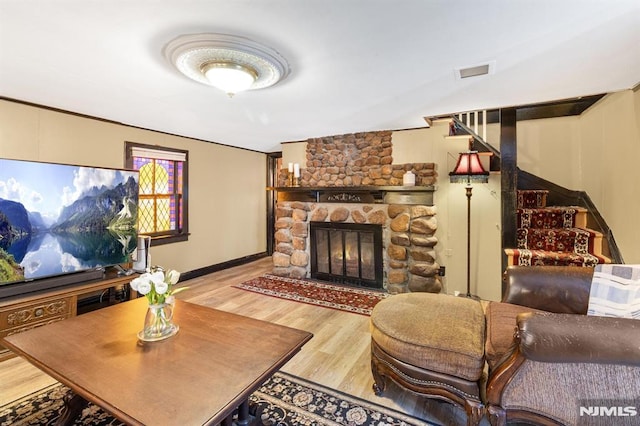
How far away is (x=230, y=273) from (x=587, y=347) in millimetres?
4370

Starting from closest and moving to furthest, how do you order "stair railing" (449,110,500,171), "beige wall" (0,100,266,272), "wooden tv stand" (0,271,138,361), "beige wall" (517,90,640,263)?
"wooden tv stand" (0,271,138,361) → "beige wall" (517,90,640,263) → "beige wall" (0,100,266,272) → "stair railing" (449,110,500,171)

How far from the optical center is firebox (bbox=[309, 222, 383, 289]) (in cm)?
393

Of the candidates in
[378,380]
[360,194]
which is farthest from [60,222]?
[360,194]

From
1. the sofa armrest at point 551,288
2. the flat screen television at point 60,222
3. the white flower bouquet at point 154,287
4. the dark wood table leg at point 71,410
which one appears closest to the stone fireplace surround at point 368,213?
the sofa armrest at point 551,288

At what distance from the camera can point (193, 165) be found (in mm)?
4375

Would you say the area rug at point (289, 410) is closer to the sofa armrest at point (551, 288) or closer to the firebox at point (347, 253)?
the sofa armrest at point (551, 288)

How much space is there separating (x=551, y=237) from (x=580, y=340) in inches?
96.6

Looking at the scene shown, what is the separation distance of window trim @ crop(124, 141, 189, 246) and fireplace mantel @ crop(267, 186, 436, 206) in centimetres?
139

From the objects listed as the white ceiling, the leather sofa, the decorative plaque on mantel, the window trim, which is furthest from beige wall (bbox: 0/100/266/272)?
the leather sofa

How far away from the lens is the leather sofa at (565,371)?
3.66ft

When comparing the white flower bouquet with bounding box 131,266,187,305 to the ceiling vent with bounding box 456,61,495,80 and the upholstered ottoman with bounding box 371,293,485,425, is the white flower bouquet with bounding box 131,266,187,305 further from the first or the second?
the ceiling vent with bounding box 456,61,495,80

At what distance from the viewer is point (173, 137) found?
4.10m

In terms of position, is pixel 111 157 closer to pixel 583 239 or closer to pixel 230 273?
pixel 230 273

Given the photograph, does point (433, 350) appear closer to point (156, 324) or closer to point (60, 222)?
point (156, 324)
